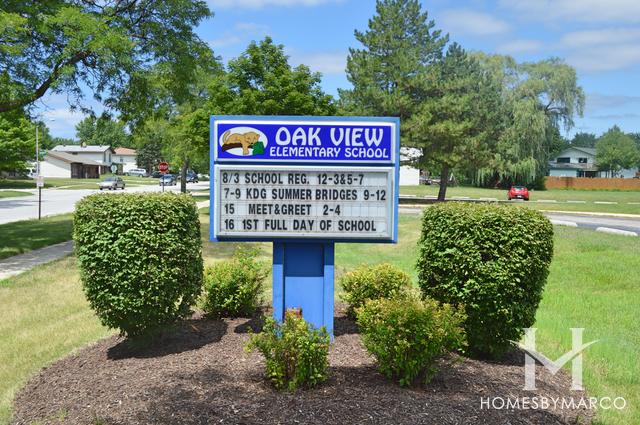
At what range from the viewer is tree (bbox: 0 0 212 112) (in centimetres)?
1484

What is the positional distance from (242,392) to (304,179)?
2475mm

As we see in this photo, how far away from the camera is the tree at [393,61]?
121 feet

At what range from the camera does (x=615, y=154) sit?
100 metres

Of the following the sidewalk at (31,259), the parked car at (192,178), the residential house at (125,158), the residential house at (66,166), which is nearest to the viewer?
the sidewalk at (31,259)

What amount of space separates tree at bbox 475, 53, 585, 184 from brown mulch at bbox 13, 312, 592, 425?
164 ft

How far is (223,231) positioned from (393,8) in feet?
117

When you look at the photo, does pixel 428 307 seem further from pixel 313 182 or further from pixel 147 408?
pixel 147 408

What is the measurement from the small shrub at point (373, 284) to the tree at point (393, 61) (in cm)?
2957

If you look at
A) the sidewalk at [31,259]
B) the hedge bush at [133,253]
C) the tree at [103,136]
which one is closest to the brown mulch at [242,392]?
the hedge bush at [133,253]

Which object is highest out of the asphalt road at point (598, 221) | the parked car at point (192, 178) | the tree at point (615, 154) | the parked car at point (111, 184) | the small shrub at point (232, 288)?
the tree at point (615, 154)

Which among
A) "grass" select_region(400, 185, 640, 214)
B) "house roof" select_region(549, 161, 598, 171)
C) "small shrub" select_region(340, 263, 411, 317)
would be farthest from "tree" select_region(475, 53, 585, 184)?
"small shrub" select_region(340, 263, 411, 317)

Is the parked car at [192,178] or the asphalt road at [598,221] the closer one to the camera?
the asphalt road at [598,221]

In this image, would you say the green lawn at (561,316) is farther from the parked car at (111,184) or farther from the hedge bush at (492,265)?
the parked car at (111,184)

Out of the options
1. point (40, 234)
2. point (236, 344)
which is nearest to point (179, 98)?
point (40, 234)
